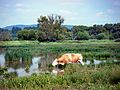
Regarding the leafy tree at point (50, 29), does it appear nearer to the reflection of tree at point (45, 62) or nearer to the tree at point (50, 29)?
the tree at point (50, 29)

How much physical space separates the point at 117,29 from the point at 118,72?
84.4 metres

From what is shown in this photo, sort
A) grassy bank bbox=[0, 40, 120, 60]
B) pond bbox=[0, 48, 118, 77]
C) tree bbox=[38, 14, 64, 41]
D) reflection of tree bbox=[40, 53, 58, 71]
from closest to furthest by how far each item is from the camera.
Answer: pond bbox=[0, 48, 118, 77], reflection of tree bbox=[40, 53, 58, 71], grassy bank bbox=[0, 40, 120, 60], tree bbox=[38, 14, 64, 41]

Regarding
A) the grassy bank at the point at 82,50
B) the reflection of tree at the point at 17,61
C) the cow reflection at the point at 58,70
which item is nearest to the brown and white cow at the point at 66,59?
the cow reflection at the point at 58,70

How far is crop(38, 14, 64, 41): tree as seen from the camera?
6925cm

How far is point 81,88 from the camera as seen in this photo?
26.5 ft

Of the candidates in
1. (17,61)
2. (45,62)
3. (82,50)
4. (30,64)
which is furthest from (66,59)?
(82,50)

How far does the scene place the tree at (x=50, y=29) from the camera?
69250 millimetres

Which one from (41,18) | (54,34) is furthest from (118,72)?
(41,18)

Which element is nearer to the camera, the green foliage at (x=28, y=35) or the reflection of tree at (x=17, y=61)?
the reflection of tree at (x=17, y=61)

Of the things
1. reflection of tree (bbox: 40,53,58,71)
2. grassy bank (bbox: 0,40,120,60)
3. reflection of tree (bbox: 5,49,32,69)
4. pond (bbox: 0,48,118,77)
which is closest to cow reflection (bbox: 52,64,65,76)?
pond (bbox: 0,48,118,77)

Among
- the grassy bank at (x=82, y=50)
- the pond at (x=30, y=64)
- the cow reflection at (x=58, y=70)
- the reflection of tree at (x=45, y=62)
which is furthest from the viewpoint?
the grassy bank at (x=82, y=50)

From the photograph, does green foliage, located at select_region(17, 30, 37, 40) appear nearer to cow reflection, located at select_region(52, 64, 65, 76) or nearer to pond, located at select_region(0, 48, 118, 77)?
pond, located at select_region(0, 48, 118, 77)

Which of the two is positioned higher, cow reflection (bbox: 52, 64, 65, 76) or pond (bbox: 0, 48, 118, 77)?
cow reflection (bbox: 52, 64, 65, 76)

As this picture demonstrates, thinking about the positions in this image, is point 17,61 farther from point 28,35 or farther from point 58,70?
point 28,35
